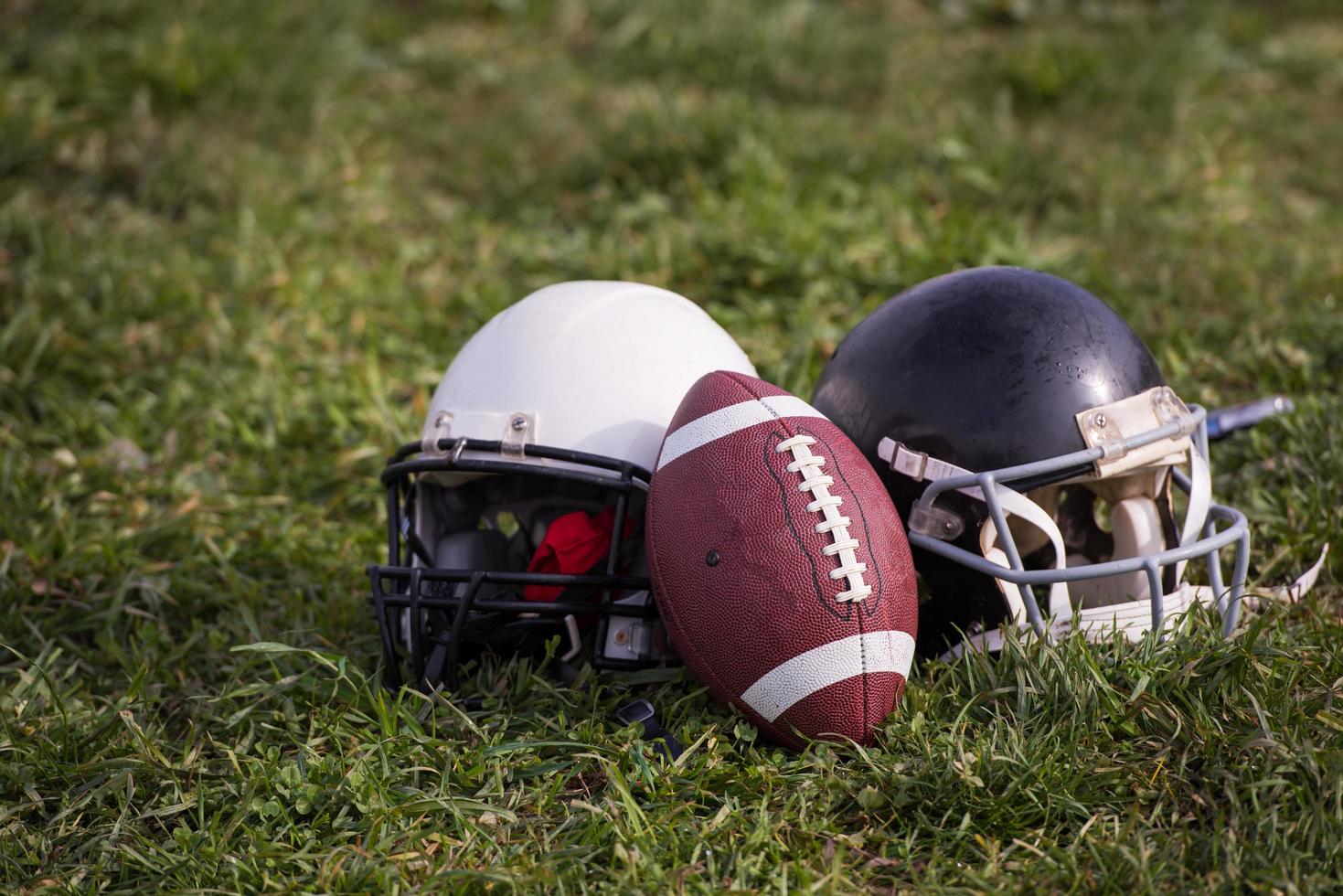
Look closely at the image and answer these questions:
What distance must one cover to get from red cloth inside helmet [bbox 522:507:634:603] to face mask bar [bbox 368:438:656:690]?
1.6 inches

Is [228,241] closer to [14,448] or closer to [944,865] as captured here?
[14,448]

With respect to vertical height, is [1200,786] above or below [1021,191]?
below

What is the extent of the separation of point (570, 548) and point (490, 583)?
0.20m

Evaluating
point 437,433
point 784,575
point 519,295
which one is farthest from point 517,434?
point 519,295

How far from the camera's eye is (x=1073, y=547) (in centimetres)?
269

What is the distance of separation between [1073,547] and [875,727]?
2.65 feet

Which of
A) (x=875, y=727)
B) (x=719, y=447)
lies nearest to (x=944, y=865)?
(x=875, y=727)

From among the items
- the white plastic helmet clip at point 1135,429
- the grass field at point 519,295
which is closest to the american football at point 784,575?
the grass field at point 519,295

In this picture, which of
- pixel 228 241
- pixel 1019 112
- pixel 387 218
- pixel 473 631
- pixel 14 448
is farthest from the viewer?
pixel 1019 112

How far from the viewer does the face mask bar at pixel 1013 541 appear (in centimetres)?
217

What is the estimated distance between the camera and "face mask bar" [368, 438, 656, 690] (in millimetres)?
2268

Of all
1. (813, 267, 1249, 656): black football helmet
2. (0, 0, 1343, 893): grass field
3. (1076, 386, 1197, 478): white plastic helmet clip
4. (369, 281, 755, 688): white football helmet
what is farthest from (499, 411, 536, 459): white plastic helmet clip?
(1076, 386, 1197, 478): white plastic helmet clip

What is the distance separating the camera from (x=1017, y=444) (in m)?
2.23

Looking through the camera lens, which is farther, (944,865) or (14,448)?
(14,448)
